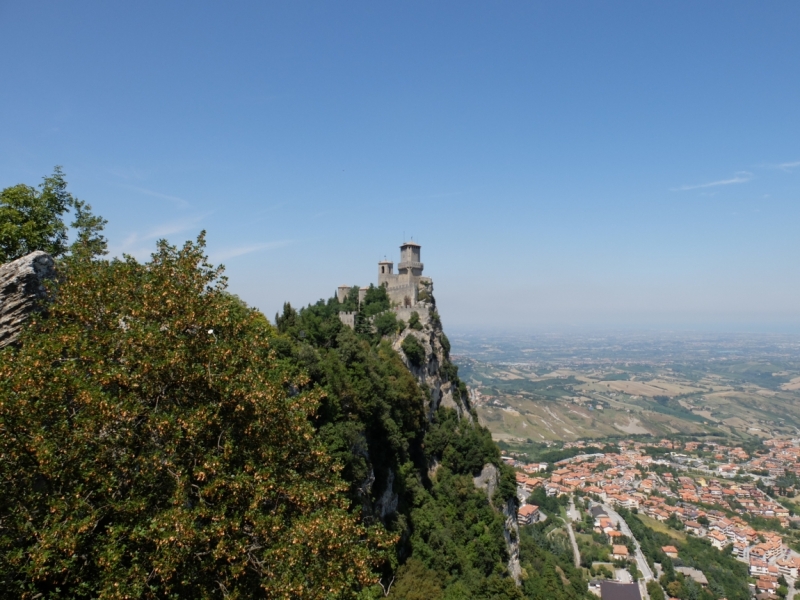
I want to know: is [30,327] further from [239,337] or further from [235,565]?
[235,565]

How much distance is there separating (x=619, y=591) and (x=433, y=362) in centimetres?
3663

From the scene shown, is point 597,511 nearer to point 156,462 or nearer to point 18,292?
point 156,462

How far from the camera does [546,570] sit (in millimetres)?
41188

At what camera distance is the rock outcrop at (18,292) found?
450 inches

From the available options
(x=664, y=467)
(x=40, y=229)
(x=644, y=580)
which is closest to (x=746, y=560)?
(x=644, y=580)

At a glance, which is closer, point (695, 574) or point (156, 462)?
point (156, 462)

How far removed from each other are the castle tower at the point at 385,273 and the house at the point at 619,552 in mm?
51779

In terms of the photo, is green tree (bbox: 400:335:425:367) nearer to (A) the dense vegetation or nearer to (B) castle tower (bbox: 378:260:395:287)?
(B) castle tower (bbox: 378:260:395:287)

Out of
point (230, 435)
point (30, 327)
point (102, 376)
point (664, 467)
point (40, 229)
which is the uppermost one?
point (40, 229)

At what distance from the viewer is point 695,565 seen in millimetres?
65250

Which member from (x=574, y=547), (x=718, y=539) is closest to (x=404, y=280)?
(x=574, y=547)

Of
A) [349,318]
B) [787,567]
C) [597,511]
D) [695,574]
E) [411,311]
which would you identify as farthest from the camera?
[597,511]

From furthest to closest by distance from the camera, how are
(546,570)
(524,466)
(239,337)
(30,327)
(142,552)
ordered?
(524,466) → (546,570) → (239,337) → (30,327) → (142,552)

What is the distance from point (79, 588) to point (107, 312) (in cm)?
546
